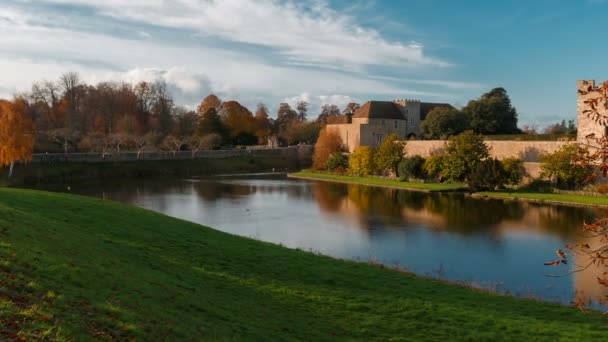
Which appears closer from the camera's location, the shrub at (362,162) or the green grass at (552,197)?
the green grass at (552,197)

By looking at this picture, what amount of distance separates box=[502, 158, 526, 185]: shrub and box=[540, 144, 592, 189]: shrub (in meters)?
2.12

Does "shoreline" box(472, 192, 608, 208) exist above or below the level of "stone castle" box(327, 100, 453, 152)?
below

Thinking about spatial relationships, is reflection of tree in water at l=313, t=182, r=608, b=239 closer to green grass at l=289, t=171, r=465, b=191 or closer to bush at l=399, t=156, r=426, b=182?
green grass at l=289, t=171, r=465, b=191

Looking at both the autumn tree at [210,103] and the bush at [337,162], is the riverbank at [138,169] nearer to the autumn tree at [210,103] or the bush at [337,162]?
the bush at [337,162]

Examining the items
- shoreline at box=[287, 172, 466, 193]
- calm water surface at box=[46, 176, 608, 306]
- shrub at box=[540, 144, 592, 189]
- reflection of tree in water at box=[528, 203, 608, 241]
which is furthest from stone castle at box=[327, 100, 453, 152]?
reflection of tree in water at box=[528, 203, 608, 241]

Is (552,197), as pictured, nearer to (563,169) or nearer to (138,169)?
(563,169)

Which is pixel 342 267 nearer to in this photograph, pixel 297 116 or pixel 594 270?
pixel 594 270

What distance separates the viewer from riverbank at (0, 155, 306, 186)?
42.2 m

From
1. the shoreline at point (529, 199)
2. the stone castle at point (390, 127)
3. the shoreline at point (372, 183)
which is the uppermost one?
the stone castle at point (390, 127)

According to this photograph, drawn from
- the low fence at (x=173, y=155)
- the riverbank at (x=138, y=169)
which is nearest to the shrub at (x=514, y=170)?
the riverbank at (x=138, y=169)

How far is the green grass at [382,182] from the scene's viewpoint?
37.4 metres

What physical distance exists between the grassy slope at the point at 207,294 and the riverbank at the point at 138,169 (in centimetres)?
3109

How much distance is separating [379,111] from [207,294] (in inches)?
2123

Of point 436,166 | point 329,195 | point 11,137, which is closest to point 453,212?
point 329,195
